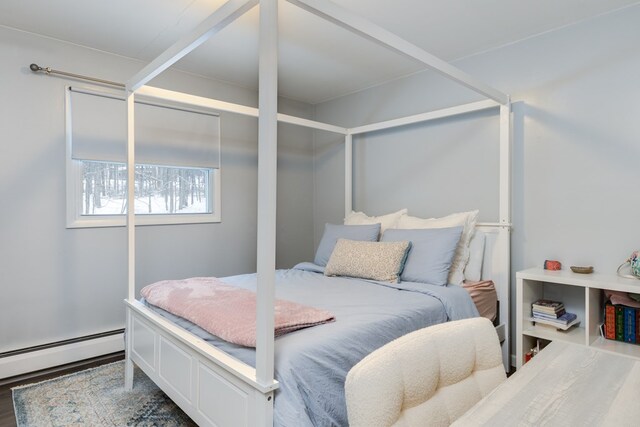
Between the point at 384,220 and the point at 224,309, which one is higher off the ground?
the point at 384,220

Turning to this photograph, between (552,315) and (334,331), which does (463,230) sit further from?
(334,331)

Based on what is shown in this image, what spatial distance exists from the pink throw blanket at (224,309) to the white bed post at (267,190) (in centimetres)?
20

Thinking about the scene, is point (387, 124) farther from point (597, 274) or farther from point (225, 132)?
point (597, 274)

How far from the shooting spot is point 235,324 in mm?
1593

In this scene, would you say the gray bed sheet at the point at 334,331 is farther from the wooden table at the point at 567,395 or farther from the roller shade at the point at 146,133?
the roller shade at the point at 146,133

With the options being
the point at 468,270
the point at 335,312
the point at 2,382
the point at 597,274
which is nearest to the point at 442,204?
the point at 468,270

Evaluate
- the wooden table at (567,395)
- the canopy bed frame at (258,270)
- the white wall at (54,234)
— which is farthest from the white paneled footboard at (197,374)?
the white wall at (54,234)

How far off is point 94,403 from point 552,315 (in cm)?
279

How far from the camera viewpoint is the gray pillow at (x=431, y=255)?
2.42 meters

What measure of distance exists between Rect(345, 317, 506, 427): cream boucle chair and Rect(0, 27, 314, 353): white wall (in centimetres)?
280

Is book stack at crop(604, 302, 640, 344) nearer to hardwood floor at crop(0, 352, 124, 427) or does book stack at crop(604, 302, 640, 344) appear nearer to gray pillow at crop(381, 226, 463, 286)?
gray pillow at crop(381, 226, 463, 286)

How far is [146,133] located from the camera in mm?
3109

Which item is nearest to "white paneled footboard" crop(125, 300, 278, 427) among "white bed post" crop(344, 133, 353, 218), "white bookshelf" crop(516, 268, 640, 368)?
"white bookshelf" crop(516, 268, 640, 368)

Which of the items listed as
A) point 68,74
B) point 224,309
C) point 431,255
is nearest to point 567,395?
point 224,309
